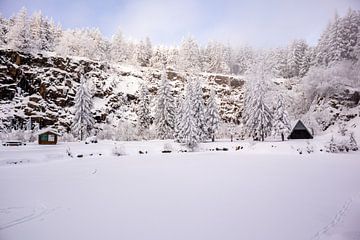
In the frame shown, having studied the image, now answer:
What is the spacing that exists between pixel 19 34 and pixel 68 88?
1545 centimetres

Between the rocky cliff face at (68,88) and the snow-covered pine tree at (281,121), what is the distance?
23807mm

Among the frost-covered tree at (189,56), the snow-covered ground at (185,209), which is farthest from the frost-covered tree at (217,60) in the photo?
the snow-covered ground at (185,209)

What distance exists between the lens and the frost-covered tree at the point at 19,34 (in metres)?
51.2

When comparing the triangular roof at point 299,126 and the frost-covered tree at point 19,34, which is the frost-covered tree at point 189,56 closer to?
the frost-covered tree at point 19,34

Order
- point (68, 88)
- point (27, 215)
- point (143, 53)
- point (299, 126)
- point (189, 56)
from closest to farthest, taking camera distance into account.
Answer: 1. point (27, 215)
2. point (299, 126)
3. point (68, 88)
4. point (189, 56)
5. point (143, 53)

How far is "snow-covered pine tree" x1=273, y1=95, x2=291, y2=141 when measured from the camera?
128 ft

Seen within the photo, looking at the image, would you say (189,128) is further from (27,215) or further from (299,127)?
(27,215)

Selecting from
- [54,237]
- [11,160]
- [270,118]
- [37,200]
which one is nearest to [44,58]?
[11,160]

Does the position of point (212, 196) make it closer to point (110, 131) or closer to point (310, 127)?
point (310, 127)

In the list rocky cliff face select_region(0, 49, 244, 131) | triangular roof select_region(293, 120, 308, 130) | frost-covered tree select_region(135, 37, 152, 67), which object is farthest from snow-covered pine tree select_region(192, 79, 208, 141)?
frost-covered tree select_region(135, 37, 152, 67)

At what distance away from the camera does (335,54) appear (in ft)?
25.0

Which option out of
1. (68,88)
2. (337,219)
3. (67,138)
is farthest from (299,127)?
(68,88)

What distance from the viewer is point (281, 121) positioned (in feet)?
129

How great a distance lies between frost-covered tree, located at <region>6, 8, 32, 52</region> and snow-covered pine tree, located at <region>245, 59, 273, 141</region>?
5063 centimetres
